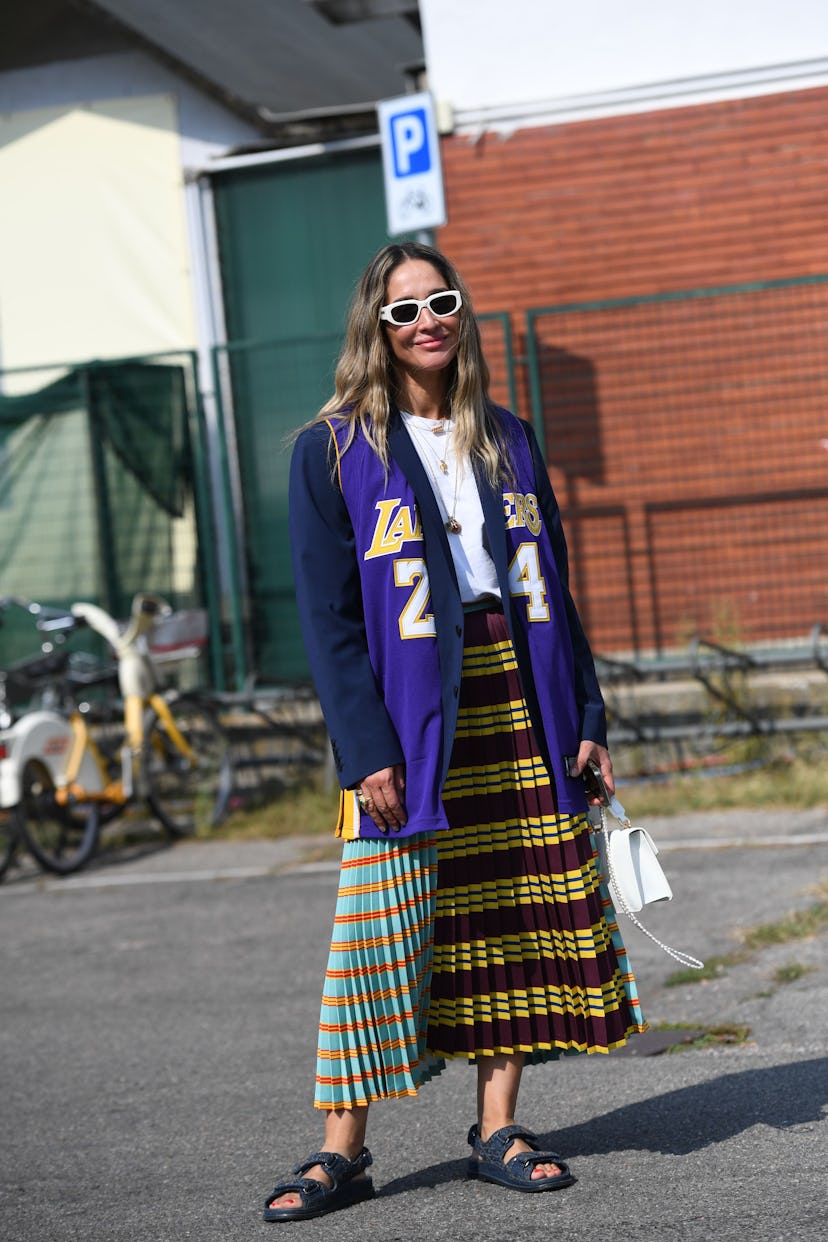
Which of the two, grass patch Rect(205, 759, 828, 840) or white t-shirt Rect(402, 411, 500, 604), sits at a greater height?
white t-shirt Rect(402, 411, 500, 604)

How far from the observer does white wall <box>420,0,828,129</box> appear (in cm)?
1083

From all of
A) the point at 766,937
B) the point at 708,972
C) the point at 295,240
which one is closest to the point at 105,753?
the point at 295,240

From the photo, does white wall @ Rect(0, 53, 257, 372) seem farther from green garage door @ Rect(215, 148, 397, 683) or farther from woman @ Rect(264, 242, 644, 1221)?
woman @ Rect(264, 242, 644, 1221)

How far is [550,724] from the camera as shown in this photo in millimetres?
3973

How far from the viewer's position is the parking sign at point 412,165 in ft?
32.8

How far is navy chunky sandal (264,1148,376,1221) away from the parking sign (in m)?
6.87

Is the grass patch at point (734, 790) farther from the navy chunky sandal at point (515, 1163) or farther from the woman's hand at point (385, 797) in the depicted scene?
the woman's hand at point (385, 797)

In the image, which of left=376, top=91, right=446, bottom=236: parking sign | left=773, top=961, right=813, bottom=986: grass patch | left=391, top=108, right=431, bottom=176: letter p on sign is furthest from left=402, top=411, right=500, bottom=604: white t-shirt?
left=391, top=108, right=431, bottom=176: letter p on sign

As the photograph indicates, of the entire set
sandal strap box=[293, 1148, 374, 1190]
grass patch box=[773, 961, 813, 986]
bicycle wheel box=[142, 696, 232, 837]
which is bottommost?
grass patch box=[773, 961, 813, 986]

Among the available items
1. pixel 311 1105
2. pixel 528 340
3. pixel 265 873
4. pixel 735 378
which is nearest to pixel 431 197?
pixel 528 340

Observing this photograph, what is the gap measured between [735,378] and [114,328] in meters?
5.17

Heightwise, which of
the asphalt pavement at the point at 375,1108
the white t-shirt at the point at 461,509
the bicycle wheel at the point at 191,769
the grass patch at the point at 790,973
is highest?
the white t-shirt at the point at 461,509

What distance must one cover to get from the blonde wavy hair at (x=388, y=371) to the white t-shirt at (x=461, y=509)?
5 cm

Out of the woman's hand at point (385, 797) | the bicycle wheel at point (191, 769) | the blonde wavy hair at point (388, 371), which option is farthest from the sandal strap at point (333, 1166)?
the bicycle wheel at point (191, 769)
